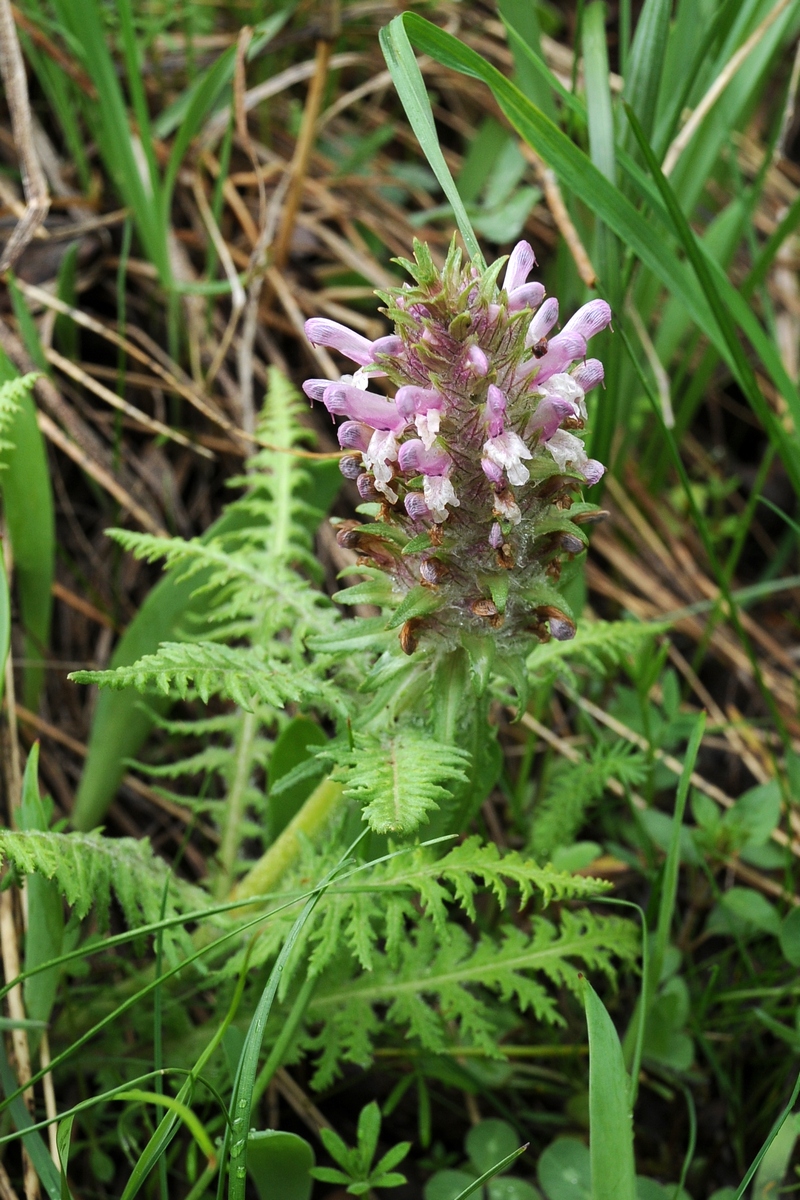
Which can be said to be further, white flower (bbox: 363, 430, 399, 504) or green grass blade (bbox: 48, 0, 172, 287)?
green grass blade (bbox: 48, 0, 172, 287)

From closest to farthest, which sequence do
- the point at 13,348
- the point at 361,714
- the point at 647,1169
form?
the point at 361,714 → the point at 647,1169 → the point at 13,348

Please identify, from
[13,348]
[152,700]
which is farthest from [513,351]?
[13,348]

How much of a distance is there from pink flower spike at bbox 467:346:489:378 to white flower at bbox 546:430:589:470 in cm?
19

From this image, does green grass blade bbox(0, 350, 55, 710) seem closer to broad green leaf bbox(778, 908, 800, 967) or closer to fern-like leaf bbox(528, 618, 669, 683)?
fern-like leaf bbox(528, 618, 669, 683)

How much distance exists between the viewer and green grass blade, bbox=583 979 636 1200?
1479mm

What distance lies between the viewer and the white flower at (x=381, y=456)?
1736 millimetres

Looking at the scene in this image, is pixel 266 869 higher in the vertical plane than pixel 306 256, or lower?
lower

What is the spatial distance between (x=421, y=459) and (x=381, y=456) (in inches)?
3.0

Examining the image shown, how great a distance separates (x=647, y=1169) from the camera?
2.37 metres

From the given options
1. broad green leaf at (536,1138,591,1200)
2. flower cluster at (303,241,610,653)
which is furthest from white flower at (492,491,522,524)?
broad green leaf at (536,1138,591,1200)

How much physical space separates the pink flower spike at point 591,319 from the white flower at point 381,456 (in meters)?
0.37

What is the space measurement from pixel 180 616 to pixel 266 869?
28.1 inches

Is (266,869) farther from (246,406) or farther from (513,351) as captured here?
(246,406)

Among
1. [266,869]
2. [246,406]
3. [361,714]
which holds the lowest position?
[266,869]
